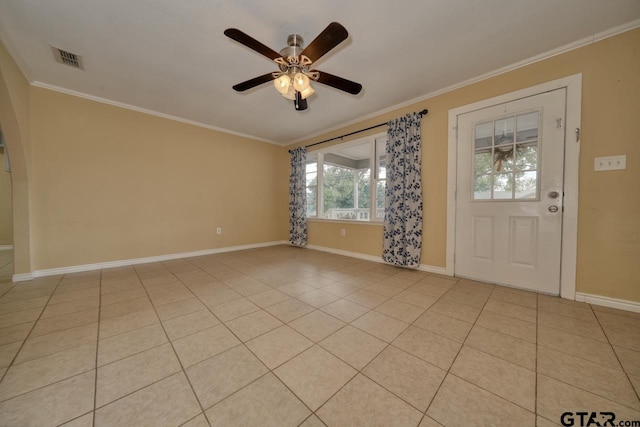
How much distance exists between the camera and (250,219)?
4887 millimetres

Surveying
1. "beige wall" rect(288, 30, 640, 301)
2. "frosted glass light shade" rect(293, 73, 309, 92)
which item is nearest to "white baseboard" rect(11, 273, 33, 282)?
"frosted glass light shade" rect(293, 73, 309, 92)

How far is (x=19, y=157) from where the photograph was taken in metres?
2.61

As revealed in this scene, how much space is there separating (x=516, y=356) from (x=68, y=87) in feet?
→ 18.1

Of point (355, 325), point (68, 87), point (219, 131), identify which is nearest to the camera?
point (355, 325)

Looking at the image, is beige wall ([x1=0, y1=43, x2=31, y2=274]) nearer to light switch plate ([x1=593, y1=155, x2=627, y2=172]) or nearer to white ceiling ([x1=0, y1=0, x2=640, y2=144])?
white ceiling ([x1=0, y1=0, x2=640, y2=144])

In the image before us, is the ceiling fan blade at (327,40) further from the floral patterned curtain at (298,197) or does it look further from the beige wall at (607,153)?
the floral patterned curtain at (298,197)

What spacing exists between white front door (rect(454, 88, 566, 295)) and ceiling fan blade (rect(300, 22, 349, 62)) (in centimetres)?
210

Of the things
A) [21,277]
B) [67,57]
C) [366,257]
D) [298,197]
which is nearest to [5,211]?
[21,277]

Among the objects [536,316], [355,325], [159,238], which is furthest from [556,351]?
[159,238]

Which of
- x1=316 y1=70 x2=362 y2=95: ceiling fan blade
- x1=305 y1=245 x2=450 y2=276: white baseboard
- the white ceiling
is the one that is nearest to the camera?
the white ceiling

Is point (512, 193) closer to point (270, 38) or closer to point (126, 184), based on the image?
point (270, 38)

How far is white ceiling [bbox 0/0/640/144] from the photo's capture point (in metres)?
1.73

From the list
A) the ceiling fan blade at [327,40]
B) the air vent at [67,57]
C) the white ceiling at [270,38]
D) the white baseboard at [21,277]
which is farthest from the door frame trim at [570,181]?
the white baseboard at [21,277]

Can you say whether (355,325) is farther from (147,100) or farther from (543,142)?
(147,100)
